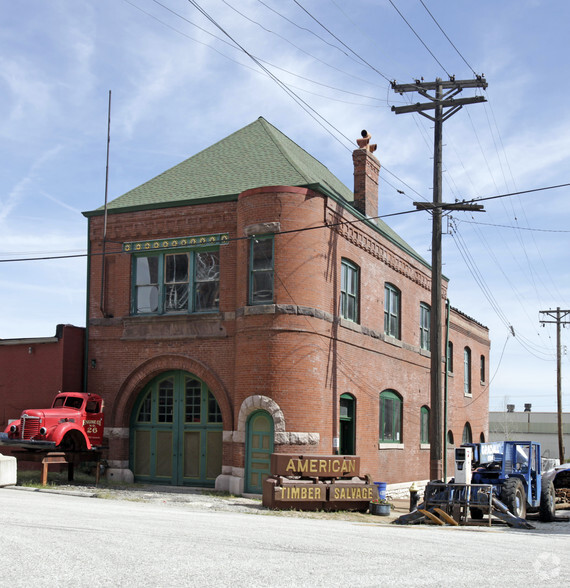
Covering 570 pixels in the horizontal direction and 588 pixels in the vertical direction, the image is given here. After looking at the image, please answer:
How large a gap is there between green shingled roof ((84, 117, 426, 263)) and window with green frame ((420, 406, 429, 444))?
9.38 metres

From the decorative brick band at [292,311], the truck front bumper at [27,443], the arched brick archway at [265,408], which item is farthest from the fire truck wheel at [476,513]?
the truck front bumper at [27,443]

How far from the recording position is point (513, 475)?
20281mm

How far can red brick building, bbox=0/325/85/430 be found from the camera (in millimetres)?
24578

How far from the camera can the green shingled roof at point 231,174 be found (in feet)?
78.8

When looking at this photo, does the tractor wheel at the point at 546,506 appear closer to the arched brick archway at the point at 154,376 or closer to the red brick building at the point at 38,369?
the arched brick archway at the point at 154,376

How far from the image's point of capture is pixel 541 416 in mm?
78750

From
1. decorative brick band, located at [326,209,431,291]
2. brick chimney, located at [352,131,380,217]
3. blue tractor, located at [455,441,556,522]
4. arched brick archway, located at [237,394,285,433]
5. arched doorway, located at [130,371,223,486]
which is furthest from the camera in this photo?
brick chimney, located at [352,131,380,217]

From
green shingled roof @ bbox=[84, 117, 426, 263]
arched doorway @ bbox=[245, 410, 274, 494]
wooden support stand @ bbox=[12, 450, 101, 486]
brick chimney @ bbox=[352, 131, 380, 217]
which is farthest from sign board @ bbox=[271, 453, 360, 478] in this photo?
brick chimney @ bbox=[352, 131, 380, 217]

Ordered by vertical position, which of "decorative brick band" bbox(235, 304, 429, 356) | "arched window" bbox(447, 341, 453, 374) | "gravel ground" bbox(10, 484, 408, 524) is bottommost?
"gravel ground" bbox(10, 484, 408, 524)

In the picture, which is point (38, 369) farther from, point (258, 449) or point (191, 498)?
point (258, 449)

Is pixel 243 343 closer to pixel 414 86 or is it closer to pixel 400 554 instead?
pixel 414 86

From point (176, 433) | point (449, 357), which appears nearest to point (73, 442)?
point (176, 433)

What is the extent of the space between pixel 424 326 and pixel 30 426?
1751cm

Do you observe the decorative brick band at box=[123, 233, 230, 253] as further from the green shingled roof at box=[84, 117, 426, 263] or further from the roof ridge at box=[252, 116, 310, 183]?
the roof ridge at box=[252, 116, 310, 183]
